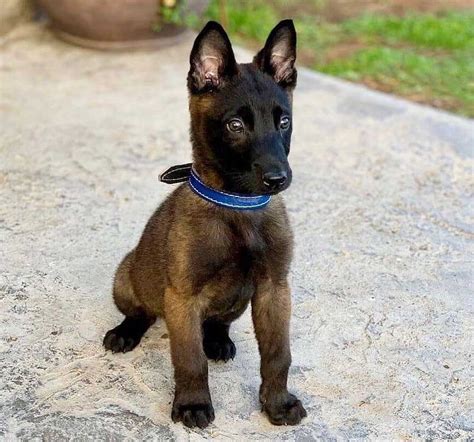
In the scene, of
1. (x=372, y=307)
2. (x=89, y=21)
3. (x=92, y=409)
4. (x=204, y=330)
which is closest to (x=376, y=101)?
(x=89, y=21)

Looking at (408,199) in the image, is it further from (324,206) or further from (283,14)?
(283,14)

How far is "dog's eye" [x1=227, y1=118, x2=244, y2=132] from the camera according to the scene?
10.2ft

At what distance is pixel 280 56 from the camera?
3.31m

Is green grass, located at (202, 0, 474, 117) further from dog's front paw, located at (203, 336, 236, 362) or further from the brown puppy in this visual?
the brown puppy

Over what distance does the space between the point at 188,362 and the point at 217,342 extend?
491 mm

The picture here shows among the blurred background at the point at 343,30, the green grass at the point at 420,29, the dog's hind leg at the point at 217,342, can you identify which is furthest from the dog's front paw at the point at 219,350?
the green grass at the point at 420,29

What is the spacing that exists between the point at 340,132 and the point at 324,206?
3.79 ft

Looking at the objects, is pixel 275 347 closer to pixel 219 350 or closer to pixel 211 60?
pixel 219 350

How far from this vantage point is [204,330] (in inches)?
149

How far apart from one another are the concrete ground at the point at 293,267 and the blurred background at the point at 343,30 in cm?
30

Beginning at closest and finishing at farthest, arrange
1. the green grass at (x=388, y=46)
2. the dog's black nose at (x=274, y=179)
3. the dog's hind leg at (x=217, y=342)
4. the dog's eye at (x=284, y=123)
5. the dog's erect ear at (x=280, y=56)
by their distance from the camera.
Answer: the dog's black nose at (x=274, y=179)
the dog's eye at (x=284, y=123)
the dog's erect ear at (x=280, y=56)
the dog's hind leg at (x=217, y=342)
the green grass at (x=388, y=46)

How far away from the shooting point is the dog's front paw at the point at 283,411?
132 inches

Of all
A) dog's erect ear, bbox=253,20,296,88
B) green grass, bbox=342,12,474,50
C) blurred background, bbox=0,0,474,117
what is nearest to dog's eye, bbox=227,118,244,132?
dog's erect ear, bbox=253,20,296,88

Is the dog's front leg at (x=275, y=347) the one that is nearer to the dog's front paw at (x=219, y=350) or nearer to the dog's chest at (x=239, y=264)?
the dog's chest at (x=239, y=264)
